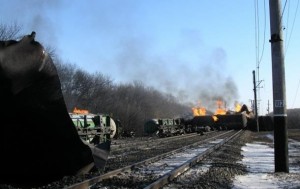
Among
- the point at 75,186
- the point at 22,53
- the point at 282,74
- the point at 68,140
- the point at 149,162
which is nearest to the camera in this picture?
the point at 22,53

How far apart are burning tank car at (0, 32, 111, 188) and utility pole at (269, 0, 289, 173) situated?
7135 millimetres

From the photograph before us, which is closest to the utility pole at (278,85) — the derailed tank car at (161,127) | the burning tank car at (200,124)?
the derailed tank car at (161,127)

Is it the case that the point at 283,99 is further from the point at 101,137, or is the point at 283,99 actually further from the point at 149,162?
the point at 101,137

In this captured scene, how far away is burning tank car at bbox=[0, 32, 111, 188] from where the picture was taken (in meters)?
5.77

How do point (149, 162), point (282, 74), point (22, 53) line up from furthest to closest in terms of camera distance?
1. point (149, 162)
2. point (282, 74)
3. point (22, 53)

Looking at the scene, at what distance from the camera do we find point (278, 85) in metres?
13.2

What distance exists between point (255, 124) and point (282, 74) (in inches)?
2299

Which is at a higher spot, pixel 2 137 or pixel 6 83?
pixel 6 83

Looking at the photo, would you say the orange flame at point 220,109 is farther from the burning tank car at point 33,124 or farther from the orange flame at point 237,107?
the burning tank car at point 33,124

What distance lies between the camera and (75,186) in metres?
9.29

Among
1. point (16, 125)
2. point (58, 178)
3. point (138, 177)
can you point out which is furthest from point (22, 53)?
point (138, 177)

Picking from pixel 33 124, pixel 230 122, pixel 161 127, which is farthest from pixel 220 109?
pixel 33 124

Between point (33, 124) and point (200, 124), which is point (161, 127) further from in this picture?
point (33, 124)

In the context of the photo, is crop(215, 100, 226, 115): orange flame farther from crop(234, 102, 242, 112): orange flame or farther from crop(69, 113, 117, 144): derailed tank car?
crop(69, 113, 117, 144): derailed tank car
